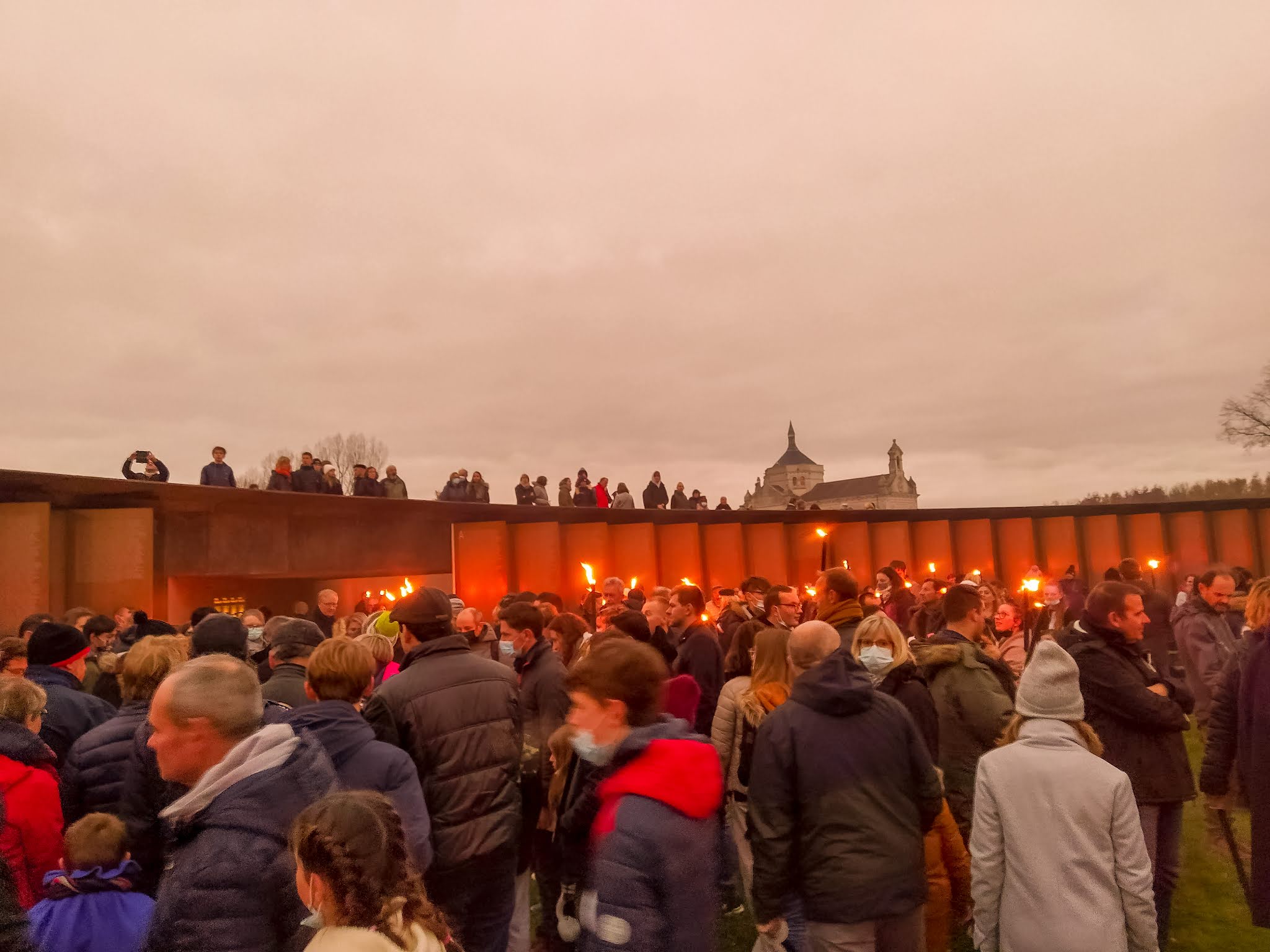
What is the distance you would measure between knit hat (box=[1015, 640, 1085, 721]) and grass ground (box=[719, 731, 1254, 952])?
9.79ft

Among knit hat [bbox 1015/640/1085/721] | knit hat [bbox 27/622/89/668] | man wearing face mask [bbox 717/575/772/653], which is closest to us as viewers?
knit hat [bbox 1015/640/1085/721]

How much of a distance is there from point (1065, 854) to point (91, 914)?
385cm

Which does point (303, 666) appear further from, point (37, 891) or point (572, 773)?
point (572, 773)

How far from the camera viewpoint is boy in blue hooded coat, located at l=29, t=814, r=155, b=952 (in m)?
2.87

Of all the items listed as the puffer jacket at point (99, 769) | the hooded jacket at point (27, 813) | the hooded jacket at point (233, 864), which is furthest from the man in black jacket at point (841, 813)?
the hooded jacket at point (27, 813)

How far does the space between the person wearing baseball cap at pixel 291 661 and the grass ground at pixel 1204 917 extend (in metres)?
3.43

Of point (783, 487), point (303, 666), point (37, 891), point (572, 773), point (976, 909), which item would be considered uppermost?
point (783, 487)

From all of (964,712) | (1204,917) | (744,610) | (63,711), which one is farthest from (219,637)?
(1204,917)

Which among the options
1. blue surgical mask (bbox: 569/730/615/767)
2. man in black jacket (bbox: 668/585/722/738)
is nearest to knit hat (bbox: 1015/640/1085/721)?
blue surgical mask (bbox: 569/730/615/767)

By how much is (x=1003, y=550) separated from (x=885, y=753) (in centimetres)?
2555

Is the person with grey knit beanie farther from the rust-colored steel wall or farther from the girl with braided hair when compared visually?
the rust-colored steel wall

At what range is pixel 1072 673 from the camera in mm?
3713

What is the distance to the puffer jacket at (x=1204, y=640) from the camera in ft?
27.5

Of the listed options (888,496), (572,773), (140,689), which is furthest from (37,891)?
(888,496)
